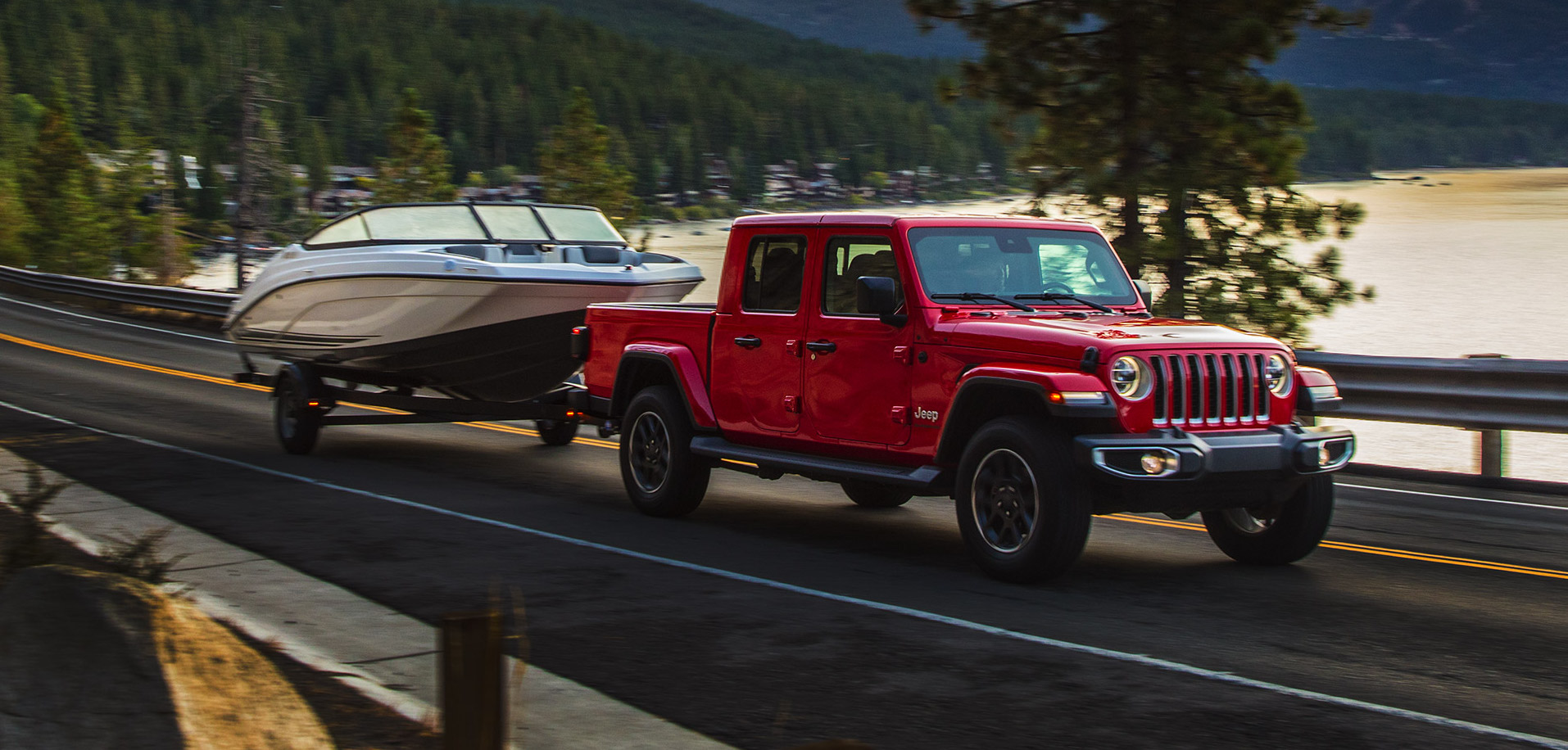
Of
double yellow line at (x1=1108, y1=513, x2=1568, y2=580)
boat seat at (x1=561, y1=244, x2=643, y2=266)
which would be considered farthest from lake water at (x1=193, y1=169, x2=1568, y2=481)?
double yellow line at (x1=1108, y1=513, x2=1568, y2=580)

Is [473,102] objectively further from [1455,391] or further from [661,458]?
[661,458]

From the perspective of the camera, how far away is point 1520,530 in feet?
29.2

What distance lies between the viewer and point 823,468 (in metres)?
8.15

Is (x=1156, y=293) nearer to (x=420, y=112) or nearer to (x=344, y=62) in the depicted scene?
(x=420, y=112)

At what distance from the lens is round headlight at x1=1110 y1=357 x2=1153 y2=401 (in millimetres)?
6805

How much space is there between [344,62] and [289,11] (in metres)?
20.2

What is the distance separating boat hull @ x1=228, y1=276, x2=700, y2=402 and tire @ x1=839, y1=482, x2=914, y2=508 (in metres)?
2.76

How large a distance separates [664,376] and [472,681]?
647 centimetres

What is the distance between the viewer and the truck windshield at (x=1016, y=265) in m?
8.05

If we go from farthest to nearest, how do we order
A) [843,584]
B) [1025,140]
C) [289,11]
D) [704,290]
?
1. [289,11]
2. [704,290]
3. [1025,140]
4. [843,584]

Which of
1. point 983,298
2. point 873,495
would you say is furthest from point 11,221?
point 983,298

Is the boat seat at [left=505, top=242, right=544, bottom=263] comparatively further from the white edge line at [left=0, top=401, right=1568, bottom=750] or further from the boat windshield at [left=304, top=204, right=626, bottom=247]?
the white edge line at [left=0, top=401, right=1568, bottom=750]

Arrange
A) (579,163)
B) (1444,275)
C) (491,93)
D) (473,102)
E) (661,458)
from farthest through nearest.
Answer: (491,93) < (473,102) < (579,163) < (1444,275) < (661,458)

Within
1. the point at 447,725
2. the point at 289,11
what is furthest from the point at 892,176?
the point at 289,11
